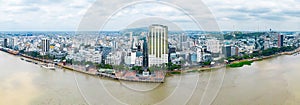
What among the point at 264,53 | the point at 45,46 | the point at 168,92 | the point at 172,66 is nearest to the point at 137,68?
the point at 172,66

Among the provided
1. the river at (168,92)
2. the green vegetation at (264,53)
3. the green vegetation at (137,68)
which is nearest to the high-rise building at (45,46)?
the river at (168,92)

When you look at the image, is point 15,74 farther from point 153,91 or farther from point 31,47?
point 31,47

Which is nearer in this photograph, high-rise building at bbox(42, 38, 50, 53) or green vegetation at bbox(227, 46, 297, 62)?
green vegetation at bbox(227, 46, 297, 62)

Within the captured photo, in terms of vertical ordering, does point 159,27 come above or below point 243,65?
above

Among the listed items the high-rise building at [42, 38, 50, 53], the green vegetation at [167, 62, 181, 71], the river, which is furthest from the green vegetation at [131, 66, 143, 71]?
the high-rise building at [42, 38, 50, 53]

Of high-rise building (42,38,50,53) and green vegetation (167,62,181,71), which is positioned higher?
high-rise building (42,38,50,53)

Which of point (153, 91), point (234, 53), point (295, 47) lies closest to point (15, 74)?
point (153, 91)

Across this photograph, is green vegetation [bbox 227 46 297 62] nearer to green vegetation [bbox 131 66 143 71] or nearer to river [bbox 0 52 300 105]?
river [bbox 0 52 300 105]

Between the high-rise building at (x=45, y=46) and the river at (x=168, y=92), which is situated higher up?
the high-rise building at (x=45, y=46)

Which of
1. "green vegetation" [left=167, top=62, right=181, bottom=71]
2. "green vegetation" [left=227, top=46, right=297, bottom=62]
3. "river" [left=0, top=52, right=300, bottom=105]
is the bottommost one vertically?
"river" [left=0, top=52, right=300, bottom=105]

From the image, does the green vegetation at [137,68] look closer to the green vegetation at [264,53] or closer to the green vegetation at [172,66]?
the green vegetation at [172,66]

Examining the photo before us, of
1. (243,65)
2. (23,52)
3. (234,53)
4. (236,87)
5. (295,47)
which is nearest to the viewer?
(236,87)
